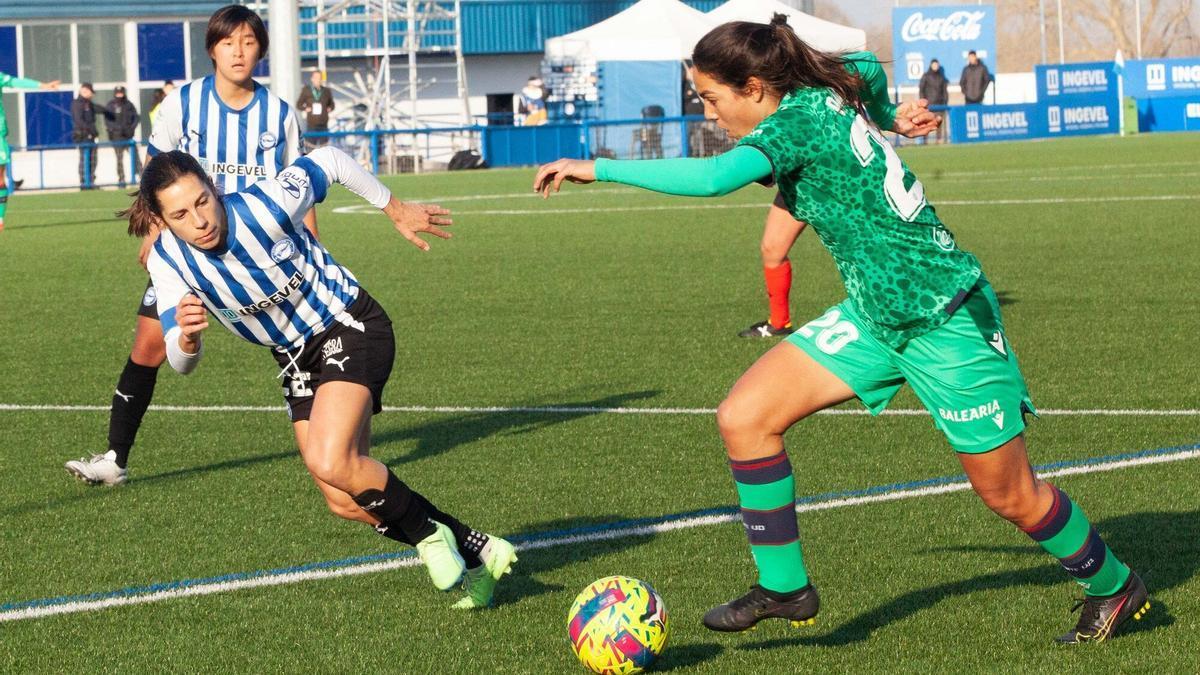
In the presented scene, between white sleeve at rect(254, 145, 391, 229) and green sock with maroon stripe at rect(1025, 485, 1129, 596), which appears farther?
white sleeve at rect(254, 145, 391, 229)

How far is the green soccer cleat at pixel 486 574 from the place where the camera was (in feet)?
17.7

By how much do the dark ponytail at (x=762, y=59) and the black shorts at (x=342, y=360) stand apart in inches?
60.2

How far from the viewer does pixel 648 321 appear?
12445mm

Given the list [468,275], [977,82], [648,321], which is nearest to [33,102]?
[977,82]

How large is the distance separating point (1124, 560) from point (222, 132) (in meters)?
4.25

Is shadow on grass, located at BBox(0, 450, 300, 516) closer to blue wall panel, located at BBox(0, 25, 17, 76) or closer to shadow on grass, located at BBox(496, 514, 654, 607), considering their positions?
shadow on grass, located at BBox(496, 514, 654, 607)

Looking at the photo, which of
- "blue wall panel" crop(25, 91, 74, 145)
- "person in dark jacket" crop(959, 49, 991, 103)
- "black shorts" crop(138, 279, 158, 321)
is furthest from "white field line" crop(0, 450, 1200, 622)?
"blue wall panel" crop(25, 91, 74, 145)

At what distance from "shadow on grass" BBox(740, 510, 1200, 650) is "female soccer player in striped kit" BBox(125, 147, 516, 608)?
1.10m

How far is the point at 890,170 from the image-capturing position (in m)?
4.60

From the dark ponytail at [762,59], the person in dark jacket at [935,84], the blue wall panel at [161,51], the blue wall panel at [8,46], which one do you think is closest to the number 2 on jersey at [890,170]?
the dark ponytail at [762,59]

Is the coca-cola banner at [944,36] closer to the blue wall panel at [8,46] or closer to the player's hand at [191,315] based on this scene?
the blue wall panel at [8,46]

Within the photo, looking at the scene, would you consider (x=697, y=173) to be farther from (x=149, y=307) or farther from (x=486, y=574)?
(x=149, y=307)

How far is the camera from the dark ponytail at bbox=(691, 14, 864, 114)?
4.54 meters

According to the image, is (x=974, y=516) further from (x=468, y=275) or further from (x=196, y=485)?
(x=468, y=275)
